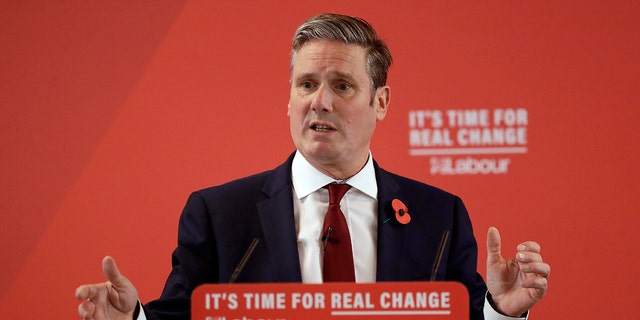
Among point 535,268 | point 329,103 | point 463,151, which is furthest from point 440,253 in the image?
point 463,151

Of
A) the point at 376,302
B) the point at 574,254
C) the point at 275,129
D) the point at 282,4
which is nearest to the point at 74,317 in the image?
the point at 275,129

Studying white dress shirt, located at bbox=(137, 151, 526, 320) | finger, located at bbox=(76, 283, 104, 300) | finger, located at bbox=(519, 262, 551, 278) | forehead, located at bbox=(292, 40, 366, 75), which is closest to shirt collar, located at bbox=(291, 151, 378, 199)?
white dress shirt, located at bbox=(137, 151, 526, 320)

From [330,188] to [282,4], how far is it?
1420 millimetres

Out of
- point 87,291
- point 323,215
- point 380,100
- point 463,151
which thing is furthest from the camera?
point 463,151

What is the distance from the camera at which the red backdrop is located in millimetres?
3195

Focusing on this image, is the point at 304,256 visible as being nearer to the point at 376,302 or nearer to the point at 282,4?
the point at 376,302

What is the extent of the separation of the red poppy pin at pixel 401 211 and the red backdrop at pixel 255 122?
3.80 feet

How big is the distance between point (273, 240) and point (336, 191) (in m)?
0.20

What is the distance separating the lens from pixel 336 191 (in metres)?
2.01

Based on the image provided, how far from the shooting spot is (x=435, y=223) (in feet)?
6.63

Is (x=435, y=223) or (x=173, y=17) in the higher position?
(x=173, y=17)

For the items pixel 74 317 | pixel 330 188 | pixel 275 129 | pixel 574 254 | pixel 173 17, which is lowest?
pixel 74 317

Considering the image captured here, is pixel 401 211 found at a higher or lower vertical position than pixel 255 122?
lower

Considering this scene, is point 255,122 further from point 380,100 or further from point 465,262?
point 465,262
